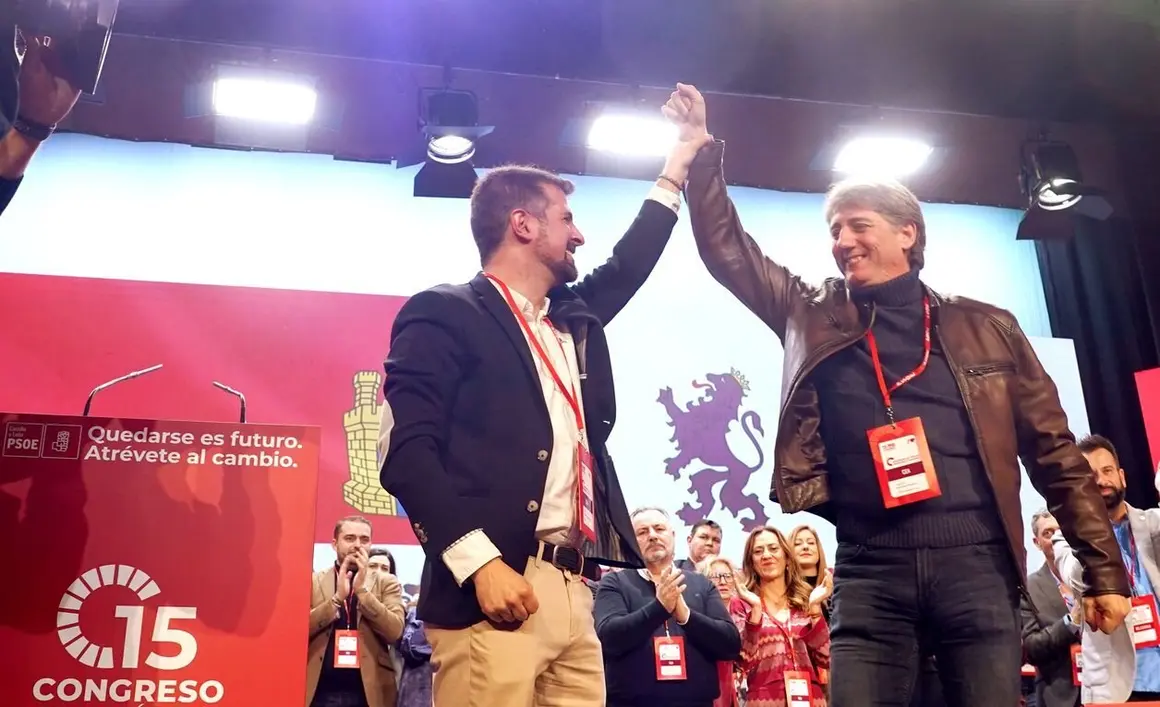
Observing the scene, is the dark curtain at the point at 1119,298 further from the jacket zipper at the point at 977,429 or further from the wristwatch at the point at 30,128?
the wristwatch at the point at 30,128

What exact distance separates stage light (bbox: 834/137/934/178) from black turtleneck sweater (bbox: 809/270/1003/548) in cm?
426

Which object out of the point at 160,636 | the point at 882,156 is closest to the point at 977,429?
the point at 160,636

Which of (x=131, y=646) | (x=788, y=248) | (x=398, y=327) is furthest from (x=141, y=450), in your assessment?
(x=788, y=248)

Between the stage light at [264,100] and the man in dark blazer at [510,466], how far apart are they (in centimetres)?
383

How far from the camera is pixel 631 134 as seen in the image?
6.02m

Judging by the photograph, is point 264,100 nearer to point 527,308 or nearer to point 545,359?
point 527,308

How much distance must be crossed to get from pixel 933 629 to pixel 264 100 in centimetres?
474

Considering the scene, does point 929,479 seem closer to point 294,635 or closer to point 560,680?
point 560,680

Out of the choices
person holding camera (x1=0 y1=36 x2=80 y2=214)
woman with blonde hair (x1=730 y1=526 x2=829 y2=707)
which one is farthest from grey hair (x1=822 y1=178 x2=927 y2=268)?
woman with blonde hair (x1=730 y1=526 x2=829 y2=707)

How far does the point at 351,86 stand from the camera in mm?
5637

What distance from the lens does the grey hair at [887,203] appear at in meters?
2.24

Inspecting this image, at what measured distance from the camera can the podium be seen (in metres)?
2.06

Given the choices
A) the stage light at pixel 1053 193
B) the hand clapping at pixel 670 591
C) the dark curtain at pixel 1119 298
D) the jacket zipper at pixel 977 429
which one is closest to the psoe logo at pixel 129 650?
the jacket zipper at pixel 977 429

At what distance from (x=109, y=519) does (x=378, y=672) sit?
2.35 metres
